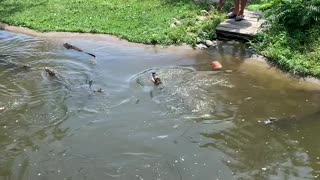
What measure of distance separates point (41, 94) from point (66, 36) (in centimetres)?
401

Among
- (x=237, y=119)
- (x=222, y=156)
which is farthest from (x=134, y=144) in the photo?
(x=237, y=119)

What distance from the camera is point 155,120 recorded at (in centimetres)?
744

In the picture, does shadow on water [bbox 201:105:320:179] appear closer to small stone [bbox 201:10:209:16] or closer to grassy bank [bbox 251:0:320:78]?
grassy bank [bbox 251:0:320:78]

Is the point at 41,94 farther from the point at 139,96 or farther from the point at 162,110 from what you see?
the point at 162,110

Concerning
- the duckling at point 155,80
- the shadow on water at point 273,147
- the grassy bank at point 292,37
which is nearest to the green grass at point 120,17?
the grassy bank at point 292,37

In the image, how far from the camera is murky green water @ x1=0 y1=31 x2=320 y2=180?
20.6 ft

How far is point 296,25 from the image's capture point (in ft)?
35.0

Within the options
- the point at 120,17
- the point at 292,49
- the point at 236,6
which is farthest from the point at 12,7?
the point at 292,49

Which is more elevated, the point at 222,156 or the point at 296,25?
the point at 296,25

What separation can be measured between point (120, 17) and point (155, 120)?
21.1 ft

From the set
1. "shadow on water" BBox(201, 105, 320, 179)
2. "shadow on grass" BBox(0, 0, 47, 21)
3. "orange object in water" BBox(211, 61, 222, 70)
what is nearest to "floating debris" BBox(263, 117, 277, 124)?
"shadow on water" BBox(201, 105, 320, 179)

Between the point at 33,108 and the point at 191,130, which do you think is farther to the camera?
the point at 33,108

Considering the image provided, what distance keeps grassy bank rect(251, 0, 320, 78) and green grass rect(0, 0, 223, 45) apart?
4.50 feet

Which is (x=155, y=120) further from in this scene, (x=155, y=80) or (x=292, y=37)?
(x=292, y=37)
